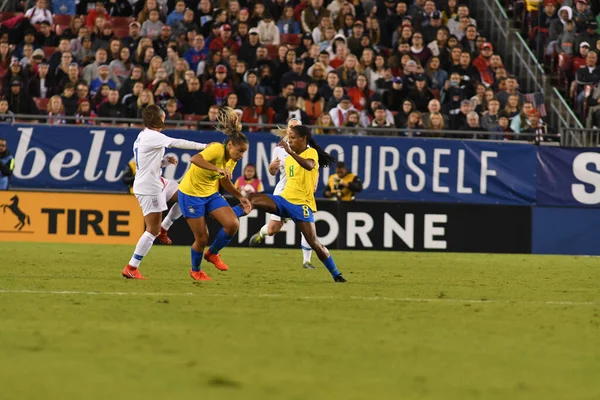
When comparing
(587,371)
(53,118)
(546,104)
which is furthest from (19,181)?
(587,371)

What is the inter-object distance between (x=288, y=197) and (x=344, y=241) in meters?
8.45

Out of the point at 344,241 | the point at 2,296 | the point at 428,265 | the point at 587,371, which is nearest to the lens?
the point at 587,371

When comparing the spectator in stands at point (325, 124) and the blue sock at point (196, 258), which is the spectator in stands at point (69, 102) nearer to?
the spectator in stands at point (325, 124)

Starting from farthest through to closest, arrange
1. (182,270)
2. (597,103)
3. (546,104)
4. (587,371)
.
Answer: (546,104) < (597,103) < (182,270) < (587,371)

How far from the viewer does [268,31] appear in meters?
25.0

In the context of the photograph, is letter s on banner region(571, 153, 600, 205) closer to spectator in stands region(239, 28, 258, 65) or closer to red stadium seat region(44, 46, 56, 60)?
spectator in stands region(239, 28, 258, 65)

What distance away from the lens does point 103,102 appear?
73.6 feet

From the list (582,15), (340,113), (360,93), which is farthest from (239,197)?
(582,15)

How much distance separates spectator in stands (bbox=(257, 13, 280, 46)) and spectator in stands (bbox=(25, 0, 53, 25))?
4.52m

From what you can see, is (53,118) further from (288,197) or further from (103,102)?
(288,197)

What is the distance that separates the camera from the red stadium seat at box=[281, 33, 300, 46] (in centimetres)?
2550

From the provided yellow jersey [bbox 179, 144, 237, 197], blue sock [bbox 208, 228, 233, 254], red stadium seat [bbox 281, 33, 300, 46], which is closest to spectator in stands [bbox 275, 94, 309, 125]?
red stadium seat [bbox 281, 33, 300, 46]

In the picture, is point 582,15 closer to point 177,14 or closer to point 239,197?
point 177,14

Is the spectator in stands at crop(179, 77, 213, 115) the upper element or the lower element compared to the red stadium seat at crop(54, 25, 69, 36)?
lower
